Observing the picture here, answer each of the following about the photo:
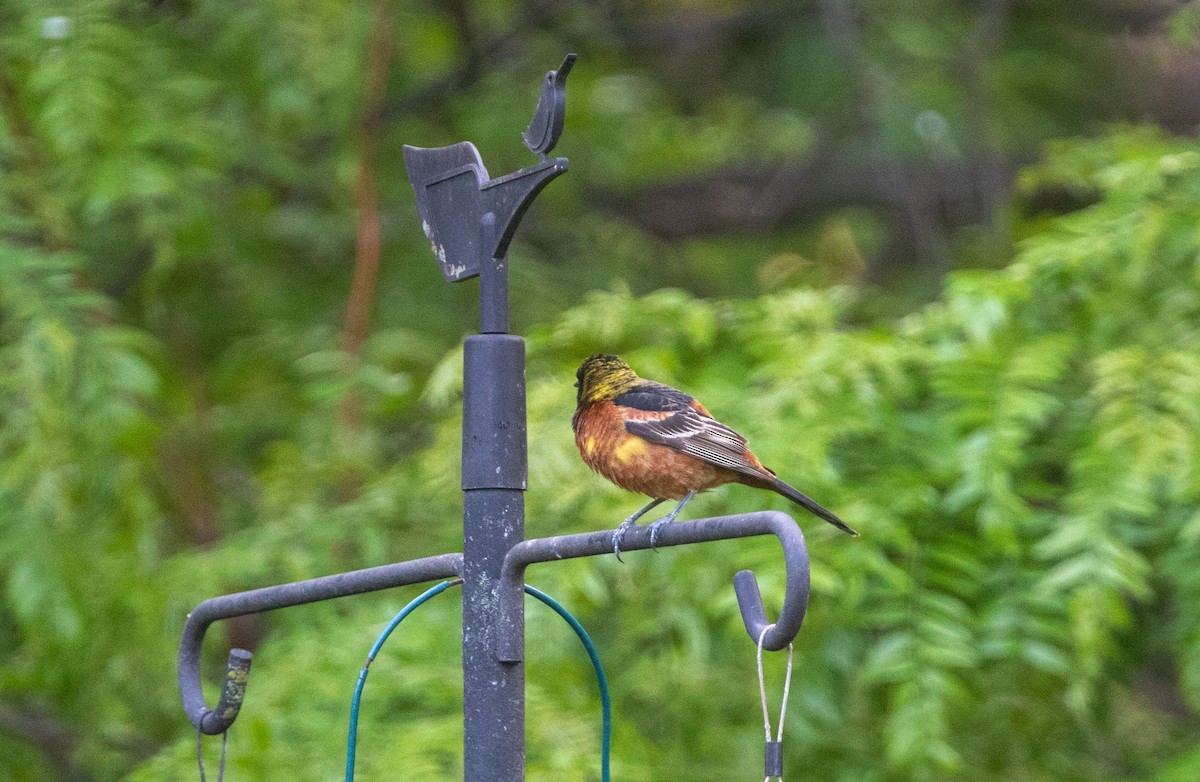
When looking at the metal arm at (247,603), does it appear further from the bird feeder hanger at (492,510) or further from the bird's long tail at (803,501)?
the bird's long tail at (803,501)

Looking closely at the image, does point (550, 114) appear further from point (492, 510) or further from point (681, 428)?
point (681, 428)

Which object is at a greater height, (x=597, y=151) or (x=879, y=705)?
(x=597, y=151)

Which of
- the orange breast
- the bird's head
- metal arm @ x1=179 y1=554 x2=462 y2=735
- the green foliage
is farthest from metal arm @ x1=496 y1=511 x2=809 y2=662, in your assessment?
the green foliage

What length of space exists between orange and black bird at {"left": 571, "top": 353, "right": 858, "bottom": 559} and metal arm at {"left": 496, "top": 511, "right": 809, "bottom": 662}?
22.0 inches

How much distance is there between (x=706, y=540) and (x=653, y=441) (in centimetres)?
82

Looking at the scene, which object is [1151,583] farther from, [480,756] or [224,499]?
[224,499]

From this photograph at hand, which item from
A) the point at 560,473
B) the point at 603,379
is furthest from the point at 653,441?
the point at 560,473

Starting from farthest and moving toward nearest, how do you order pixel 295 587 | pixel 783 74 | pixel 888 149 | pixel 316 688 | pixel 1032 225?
1. pixel 783 74
2. pixel 888 149
3. pixel 1032 225
4. pixel 316 688
5. pixel 295 587

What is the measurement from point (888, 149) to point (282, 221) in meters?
2.62

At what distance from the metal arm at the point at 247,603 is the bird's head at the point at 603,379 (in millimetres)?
722

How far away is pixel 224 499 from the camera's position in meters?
5.54

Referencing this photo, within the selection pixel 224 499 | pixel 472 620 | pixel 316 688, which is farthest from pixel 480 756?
pixel 224 499

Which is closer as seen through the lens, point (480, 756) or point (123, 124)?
point (480, 756)

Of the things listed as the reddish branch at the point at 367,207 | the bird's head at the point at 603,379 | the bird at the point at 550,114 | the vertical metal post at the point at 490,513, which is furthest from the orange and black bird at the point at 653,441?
the reddish branch at the point at 367,207
